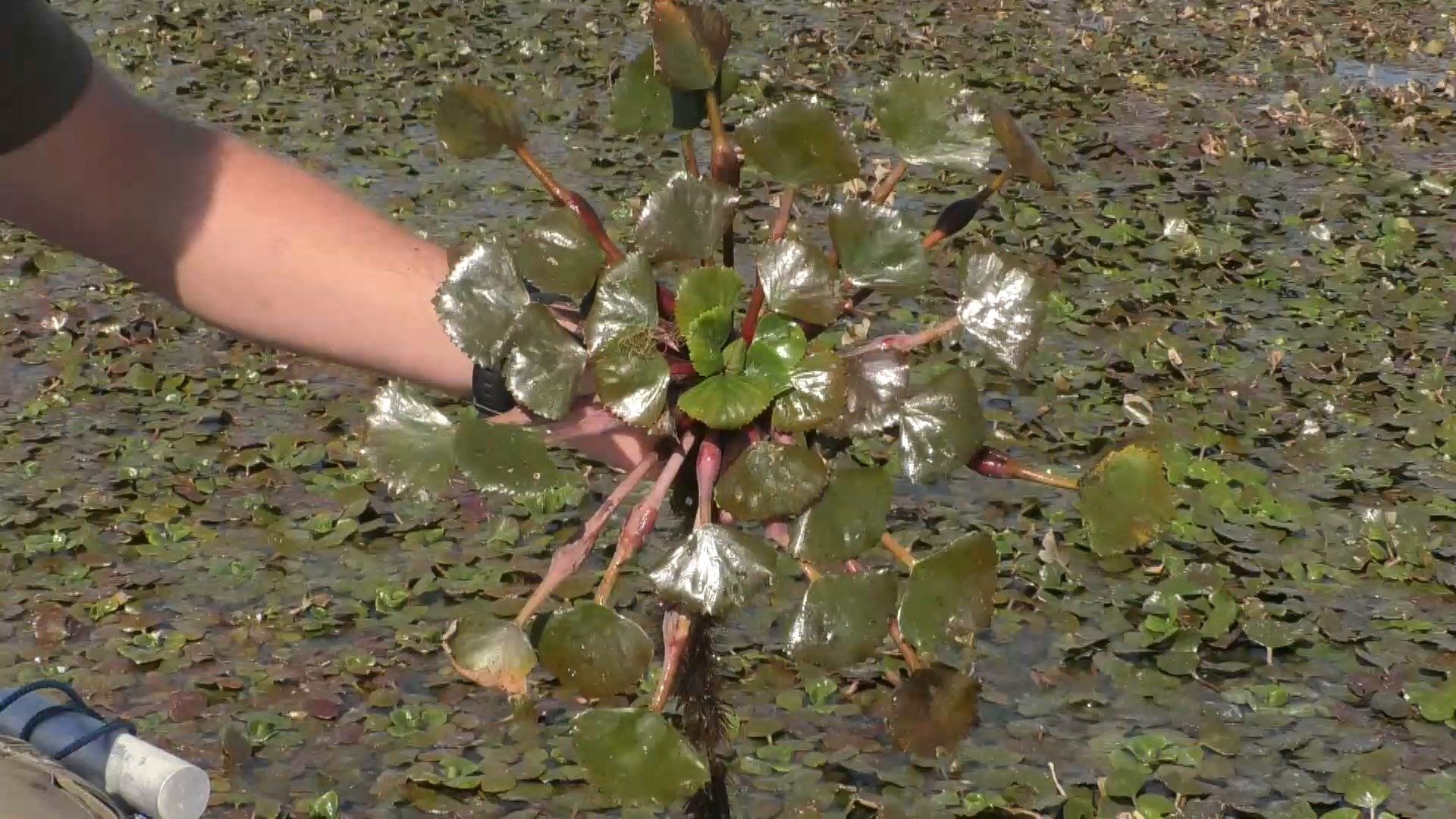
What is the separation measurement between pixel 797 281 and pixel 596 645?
25cm

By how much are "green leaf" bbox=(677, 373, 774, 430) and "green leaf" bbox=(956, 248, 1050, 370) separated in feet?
0.47

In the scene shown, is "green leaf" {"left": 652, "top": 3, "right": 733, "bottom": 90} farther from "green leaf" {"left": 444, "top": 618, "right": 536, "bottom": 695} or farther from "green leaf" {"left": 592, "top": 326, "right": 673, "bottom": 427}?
"green leaf" {"left": 444, "top": 618, "right": 536, "bottom": 695}

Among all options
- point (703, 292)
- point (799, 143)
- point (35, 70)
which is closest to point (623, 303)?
point (703, 292)

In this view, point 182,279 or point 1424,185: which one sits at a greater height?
point 182,279

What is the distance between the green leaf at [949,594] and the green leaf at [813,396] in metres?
0.12

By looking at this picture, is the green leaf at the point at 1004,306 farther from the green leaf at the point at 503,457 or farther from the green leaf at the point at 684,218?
the green leaf at the point at 503,457

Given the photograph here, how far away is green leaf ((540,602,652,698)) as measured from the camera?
99 cm

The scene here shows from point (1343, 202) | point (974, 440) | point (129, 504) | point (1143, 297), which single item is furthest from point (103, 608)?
point (1343, 202)

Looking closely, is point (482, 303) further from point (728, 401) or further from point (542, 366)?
point (728, 401)

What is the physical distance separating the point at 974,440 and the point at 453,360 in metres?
0.60

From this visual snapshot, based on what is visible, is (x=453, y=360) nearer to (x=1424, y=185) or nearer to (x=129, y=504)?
(x=129, y=504)

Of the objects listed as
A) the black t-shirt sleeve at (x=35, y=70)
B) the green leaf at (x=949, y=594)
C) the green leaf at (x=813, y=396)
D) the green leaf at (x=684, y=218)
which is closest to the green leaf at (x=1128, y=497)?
the green leaf at (x=949, y=594)

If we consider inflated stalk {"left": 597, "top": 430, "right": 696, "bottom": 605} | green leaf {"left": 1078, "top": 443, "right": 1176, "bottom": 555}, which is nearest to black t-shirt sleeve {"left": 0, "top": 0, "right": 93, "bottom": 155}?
inflated stalk {"left": 597, "top": 430, "right": 696, "bottom": 605}

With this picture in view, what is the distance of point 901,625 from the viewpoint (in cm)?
101
